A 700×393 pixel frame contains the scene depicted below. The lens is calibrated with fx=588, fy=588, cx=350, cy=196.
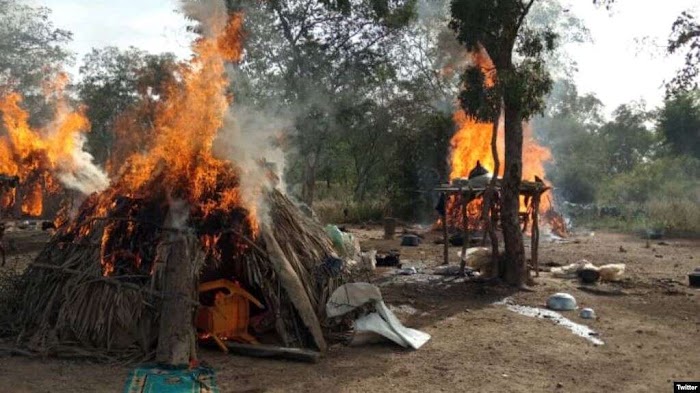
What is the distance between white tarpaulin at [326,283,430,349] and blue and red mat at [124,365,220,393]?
66.5 inches

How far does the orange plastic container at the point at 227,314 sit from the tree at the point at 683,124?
1102 inches

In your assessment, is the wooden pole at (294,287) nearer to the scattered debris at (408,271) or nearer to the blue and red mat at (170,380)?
the blue and red mat at (170,380)

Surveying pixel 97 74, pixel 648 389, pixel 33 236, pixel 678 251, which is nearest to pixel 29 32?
pixel 97 74

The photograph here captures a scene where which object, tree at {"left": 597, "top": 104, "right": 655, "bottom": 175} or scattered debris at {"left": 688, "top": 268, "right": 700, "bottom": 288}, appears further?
tree at {"left": 597, "top": 104, "right": 655, "bottom": 175}

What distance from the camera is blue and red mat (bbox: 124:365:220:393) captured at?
16.5 feet

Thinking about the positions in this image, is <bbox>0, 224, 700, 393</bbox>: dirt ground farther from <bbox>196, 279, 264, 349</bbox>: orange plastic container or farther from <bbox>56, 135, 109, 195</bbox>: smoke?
<bbox>56, 135, 109, 195</bbox>: smoke

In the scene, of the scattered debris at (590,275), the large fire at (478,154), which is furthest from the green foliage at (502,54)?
the large fire at (478,154)

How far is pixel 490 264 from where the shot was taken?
10.9 m

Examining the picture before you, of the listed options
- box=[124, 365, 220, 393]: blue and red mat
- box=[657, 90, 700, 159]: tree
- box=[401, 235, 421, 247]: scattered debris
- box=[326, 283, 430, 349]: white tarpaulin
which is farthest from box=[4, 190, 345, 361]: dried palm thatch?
box=[657, 90, 700, 159]: tree

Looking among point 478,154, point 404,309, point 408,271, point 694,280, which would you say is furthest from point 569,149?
point 404,309

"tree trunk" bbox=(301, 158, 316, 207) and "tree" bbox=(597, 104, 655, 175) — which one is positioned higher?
"tree" bbox=(597, 104, 655, 175)

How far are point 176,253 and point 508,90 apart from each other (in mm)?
6383

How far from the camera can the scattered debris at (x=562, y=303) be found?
28.7 feet

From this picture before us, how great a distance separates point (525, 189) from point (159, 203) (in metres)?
7.12
